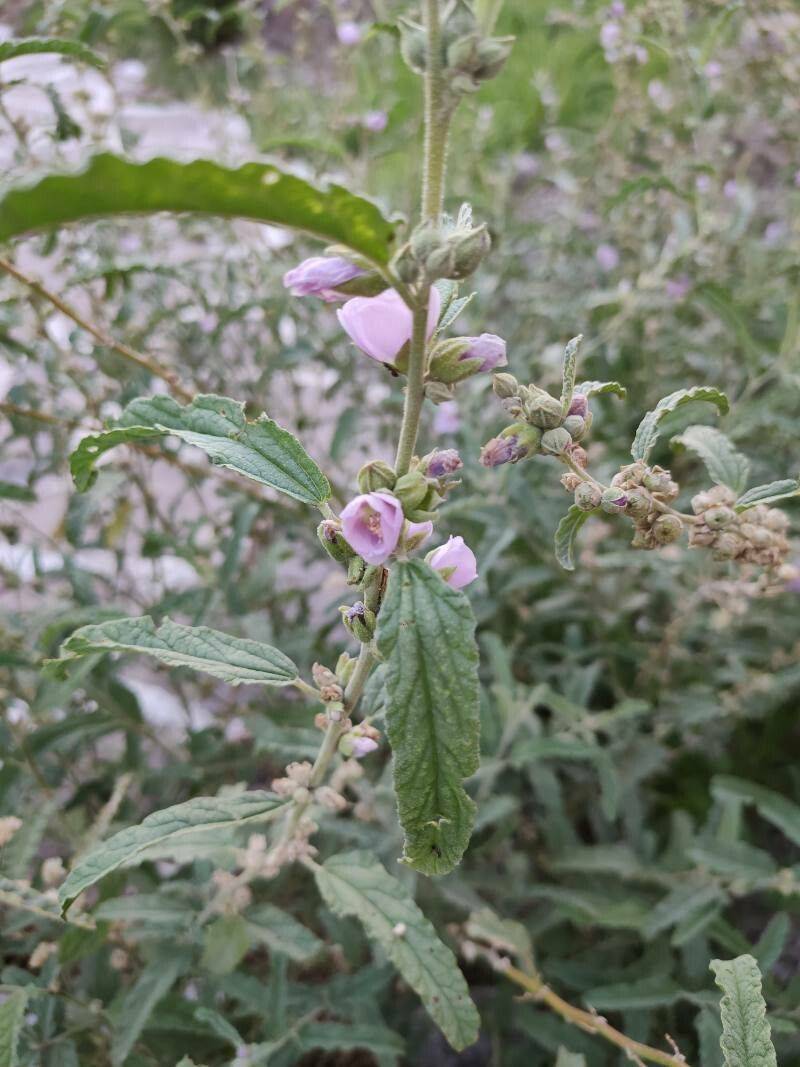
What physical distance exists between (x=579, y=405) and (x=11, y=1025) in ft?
2.97

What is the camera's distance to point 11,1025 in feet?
3.09

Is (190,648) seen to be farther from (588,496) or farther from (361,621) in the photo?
(588,496)

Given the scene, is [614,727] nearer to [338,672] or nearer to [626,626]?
[626,626]

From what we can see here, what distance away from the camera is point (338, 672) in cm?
86

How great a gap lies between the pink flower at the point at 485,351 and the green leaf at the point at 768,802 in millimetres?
950

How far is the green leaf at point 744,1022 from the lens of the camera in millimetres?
745

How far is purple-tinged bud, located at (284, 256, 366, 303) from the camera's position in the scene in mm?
614

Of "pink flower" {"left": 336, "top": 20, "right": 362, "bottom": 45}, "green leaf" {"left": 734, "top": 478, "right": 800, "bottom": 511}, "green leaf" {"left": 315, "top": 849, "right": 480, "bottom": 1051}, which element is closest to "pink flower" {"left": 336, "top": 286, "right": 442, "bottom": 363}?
"green leaf" {"left": 734, "top": 478, "right": 800, "bottom": 511}

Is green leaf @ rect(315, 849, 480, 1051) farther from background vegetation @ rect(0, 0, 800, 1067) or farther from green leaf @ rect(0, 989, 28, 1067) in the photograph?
green leaf @ rect(0, 989, 28, 1067)

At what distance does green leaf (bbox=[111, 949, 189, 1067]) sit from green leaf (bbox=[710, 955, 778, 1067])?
0.68 metres

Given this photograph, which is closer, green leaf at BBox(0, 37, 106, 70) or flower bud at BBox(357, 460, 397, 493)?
flower bud at BBox(357, 460, 397, 493)

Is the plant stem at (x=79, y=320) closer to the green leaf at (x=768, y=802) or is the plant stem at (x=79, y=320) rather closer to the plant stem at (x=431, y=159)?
the plant stem at (x=431, y=159)

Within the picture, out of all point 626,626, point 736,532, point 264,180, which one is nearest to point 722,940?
point 626,626

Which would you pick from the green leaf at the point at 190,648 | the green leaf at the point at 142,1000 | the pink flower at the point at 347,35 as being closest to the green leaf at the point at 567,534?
the green leaf at the point at 190,648
